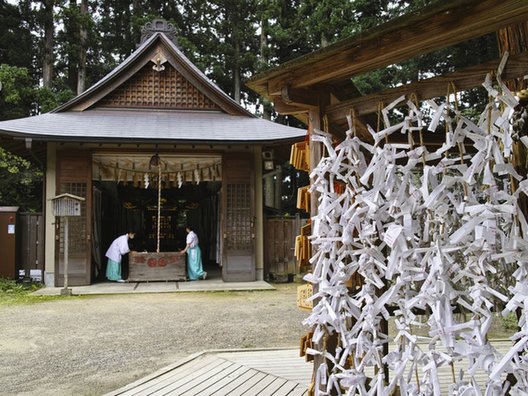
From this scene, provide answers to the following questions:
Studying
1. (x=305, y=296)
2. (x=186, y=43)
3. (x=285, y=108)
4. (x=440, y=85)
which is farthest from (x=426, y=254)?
(x=186, y=43)

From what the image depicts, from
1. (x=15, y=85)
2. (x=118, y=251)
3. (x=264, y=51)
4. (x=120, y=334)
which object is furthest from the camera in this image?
(x=264, y=51)

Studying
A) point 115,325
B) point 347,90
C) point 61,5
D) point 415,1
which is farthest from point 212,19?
point 347,90

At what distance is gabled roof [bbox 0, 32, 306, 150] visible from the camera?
35.4 ft

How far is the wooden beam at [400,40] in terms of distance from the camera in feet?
7.07

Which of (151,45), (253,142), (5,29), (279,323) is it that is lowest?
(279,323)

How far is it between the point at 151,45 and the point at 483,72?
10.9 meters

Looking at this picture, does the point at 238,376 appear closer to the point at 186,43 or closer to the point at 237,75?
the point at 186,43

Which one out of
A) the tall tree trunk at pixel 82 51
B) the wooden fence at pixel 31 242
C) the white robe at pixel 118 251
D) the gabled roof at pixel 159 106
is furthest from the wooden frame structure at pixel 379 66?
the tall tree trunk at pixel 82 51

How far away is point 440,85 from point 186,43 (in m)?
18.7

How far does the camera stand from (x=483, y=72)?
236 cm

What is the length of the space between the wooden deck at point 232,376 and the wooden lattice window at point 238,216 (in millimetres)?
6308

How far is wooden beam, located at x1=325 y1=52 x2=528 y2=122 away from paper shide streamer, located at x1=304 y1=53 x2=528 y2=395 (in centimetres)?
7

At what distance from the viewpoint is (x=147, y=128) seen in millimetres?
10758

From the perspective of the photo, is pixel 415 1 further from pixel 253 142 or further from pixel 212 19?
pixel 212 19
